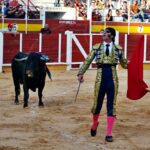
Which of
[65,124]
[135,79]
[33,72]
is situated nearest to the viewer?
[135,79]

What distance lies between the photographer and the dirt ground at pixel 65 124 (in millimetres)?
5379

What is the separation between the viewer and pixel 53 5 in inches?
854

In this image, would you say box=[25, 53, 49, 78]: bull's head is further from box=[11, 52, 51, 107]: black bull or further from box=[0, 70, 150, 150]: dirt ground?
box=[0, 70, 150, 150]: dirt ground

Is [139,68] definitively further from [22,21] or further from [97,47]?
[22,21]

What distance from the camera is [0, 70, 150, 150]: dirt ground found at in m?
5.38

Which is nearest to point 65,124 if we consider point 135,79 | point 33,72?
point 135,79

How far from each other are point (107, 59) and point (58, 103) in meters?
3.08

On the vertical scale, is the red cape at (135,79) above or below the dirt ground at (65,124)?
above

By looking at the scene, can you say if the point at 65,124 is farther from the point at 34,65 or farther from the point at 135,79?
the point at 34,65

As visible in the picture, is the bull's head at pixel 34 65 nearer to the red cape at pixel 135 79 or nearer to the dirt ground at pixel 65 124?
the dirt ground at pixel 65 124

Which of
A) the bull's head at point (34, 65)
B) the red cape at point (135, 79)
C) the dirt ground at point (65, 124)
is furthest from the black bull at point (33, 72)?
the red cape at point (135, 79)

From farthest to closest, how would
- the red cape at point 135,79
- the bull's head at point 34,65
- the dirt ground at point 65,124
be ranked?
the bull's head at point 34,65
the red cape at point 135,79
the dirt ground at point 65,124

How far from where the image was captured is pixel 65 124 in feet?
21.6

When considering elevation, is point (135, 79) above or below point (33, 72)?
above
